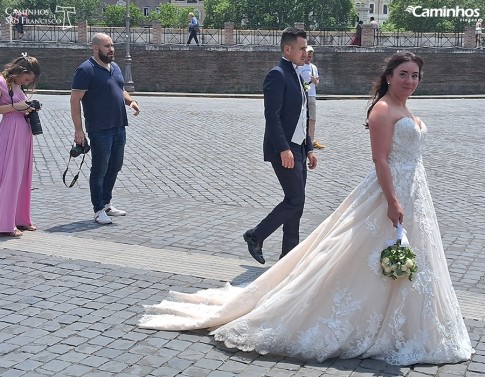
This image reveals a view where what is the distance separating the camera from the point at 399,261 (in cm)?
513

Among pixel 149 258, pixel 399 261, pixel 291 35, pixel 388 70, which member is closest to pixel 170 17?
pixel 149 258

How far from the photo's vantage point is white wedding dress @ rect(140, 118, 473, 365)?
206 inches

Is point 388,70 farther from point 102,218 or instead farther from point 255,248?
point 102,218

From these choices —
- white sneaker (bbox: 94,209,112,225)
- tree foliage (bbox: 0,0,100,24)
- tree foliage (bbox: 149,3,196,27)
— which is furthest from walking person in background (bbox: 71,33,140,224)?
tree foliage (bbox: 0,0,100,24)

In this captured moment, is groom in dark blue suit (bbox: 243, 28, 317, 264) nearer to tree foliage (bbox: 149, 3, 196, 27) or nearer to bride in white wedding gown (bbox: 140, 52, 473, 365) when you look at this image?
bride in white wedding gown (bbox: 140, 52, 473, 365)

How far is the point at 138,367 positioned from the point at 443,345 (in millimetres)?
1817

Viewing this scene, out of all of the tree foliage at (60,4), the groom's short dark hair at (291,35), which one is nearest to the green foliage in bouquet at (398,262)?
the groom's short dark hair at (291,35)

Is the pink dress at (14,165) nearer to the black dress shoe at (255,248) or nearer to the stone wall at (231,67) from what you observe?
the black dress shoe at (255,248)

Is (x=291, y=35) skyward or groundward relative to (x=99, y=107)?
skyward

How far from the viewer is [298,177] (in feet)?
23.6

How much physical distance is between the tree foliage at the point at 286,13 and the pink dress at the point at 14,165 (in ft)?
201

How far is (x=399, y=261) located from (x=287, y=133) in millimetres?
2331

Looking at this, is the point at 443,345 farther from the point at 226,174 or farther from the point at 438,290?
the point at 226,174

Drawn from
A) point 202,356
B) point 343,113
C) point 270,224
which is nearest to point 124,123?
point 270,224
